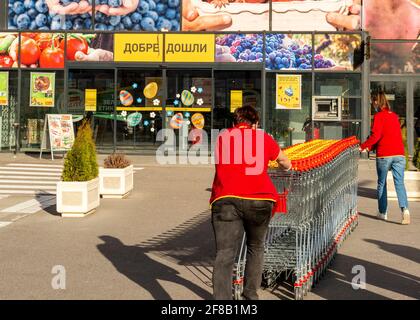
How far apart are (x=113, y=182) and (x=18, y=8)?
14388 mm

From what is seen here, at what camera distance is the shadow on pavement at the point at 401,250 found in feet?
31.0

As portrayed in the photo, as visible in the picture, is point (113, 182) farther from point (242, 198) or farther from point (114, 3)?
point (114, 3)

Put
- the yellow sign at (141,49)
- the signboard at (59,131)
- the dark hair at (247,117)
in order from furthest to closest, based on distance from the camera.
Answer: the yellow sign at (141,49), the signboard at (59,131), the dark hair at (247,117)

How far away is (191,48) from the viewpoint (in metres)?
26.4

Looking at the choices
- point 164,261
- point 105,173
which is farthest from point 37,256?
point 105,173

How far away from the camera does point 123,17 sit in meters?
27.1

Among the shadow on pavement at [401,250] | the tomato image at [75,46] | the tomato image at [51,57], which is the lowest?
the shadow on pavement at [401,250]

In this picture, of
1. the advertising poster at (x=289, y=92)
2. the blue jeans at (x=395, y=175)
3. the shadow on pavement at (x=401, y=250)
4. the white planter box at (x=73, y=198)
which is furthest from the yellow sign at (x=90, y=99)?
the shadow on pavement at (x=401, y=250)

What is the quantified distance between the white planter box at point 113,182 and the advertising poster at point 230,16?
1262cm

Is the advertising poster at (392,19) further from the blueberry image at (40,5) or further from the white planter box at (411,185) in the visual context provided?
the white planter box at (411,185)

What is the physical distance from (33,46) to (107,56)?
8.72 feet

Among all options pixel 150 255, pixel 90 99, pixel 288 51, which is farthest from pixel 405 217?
pixel 90 99

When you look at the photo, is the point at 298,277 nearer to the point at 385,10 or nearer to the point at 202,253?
the point at 202,253
